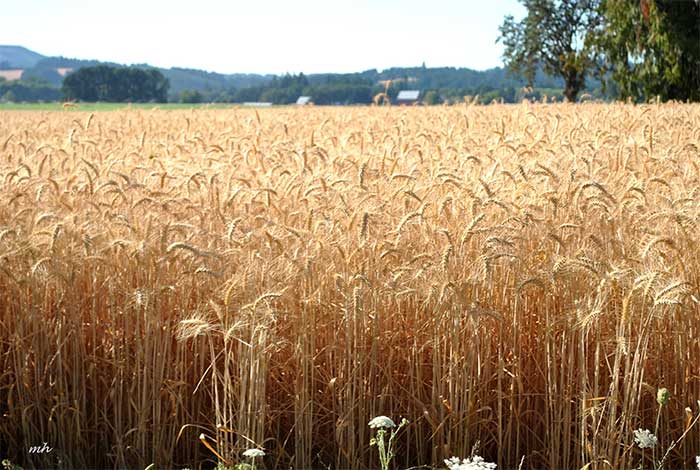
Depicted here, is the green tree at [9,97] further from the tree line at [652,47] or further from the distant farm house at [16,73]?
the tree line at [652,47]

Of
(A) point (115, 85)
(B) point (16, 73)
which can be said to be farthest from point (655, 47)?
(B) point (16, 73)

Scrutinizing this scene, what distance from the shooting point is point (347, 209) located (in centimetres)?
470

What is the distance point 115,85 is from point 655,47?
216 feet

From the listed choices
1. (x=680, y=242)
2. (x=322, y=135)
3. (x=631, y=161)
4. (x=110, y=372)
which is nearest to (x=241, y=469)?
(x=110, y=372)

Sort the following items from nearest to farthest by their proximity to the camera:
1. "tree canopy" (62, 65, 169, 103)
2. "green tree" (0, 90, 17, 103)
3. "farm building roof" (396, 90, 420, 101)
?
"farm building roof" (396, 90, 420, 101), "tree canopy" (62, 65, 169, 103), "green tree" (0, 90, 17, 103)

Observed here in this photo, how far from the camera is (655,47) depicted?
26375mm

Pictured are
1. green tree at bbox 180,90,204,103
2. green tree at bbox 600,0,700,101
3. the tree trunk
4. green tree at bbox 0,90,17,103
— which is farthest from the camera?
green tree at bbox 0,90,17,103

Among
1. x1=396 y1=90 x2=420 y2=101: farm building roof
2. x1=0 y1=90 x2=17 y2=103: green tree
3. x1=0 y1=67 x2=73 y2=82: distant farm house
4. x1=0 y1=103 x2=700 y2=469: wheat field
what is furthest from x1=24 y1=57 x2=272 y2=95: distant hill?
x1=0 y1=103 x2=700 y2=469: wheat field

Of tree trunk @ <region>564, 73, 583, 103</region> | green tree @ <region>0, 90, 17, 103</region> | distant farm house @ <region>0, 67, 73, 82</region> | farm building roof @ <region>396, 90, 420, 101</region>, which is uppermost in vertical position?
distant farm house @ <region>0, 67, 73, 82</region>

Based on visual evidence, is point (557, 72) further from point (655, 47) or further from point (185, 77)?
point (185, 77)

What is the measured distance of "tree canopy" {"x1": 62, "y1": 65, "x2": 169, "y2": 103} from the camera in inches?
3268

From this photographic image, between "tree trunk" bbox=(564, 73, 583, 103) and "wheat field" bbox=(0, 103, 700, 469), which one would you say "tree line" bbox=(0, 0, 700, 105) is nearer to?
"tree trunk" bbox=(564, 73, 583, 103)

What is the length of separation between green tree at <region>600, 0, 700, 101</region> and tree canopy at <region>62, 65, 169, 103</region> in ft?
199

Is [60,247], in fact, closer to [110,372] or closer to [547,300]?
[110,372]
